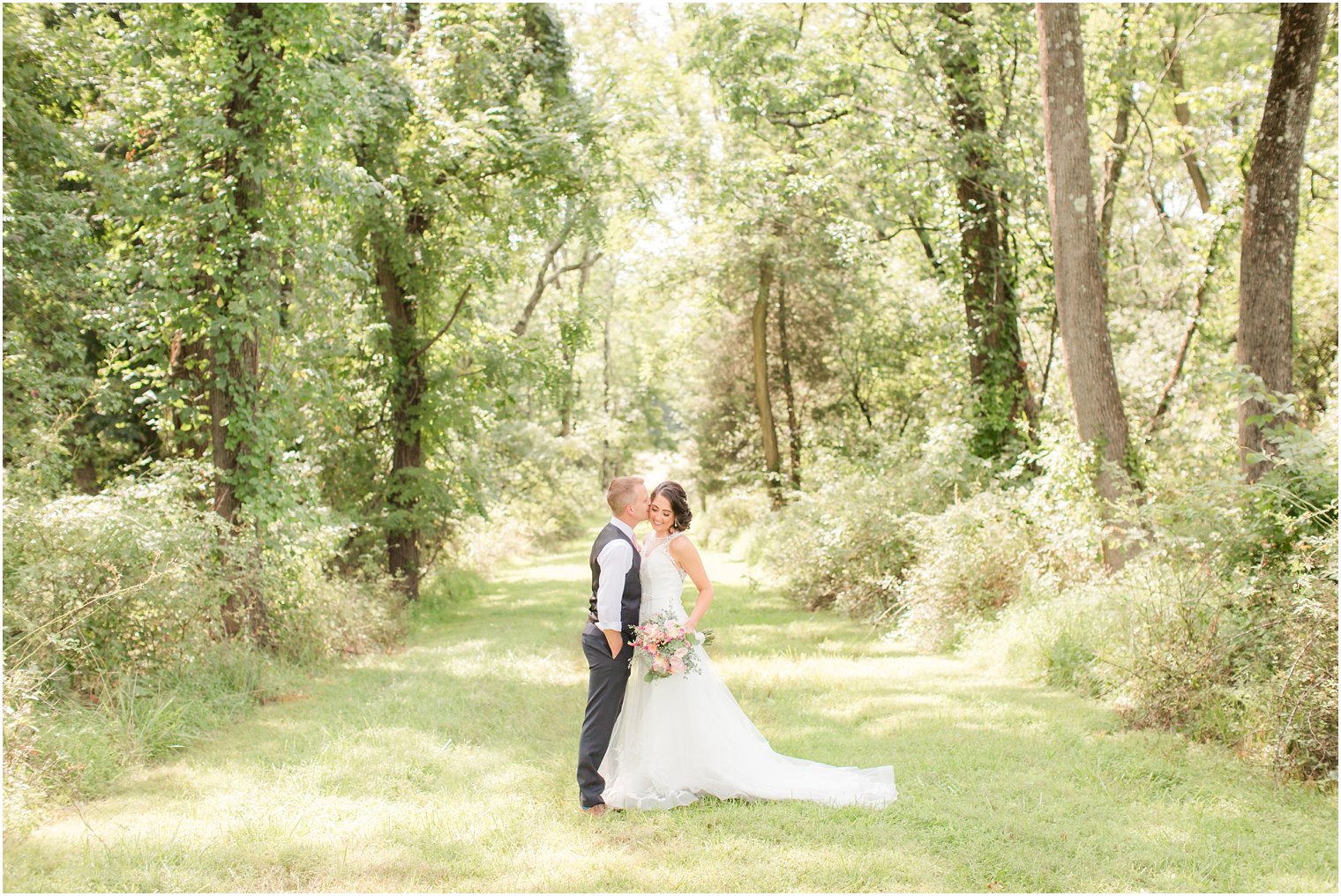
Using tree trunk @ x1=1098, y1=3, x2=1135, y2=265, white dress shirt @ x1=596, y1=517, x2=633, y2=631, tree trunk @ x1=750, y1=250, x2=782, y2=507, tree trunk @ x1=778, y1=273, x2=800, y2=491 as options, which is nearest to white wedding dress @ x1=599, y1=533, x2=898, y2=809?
white dress shirt @ x1=596, y1=517, x2=633, y2=631

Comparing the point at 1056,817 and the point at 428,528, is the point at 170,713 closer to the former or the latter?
the point at 1056,817

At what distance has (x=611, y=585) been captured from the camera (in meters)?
5.86

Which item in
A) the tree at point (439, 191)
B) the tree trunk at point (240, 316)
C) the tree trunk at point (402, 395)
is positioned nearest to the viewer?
the tree trunk at point (240, 316)

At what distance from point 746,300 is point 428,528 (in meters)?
11.6

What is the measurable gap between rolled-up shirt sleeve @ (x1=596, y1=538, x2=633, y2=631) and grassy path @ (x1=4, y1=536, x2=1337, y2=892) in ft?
3.65

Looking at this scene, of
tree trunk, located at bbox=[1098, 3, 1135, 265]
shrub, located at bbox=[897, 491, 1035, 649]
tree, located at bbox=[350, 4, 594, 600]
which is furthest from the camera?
tree trunk, located at bbox=[1098, 3, 1135, 265]

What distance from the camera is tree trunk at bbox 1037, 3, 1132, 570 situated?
9578 millimetres

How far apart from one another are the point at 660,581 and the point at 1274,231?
584cm

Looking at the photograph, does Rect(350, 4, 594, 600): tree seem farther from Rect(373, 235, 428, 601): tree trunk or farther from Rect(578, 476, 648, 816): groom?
Rect(578, 476, 648, 816): groom

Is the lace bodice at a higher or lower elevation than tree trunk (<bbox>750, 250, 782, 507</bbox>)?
→ lower

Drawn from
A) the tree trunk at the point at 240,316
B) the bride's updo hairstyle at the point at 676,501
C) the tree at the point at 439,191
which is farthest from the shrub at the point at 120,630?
the tree at the point at 439,191

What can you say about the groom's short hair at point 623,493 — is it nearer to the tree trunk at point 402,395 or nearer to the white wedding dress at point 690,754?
the white wedding dress at point 690,754

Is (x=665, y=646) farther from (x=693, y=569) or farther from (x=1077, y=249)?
(x=1077, y=249)

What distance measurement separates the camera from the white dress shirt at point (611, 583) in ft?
19.2
